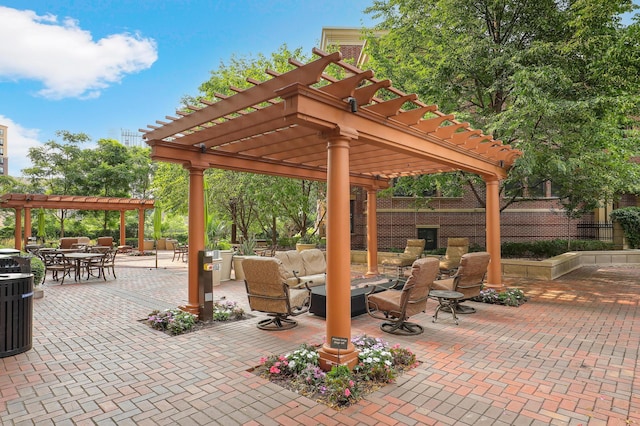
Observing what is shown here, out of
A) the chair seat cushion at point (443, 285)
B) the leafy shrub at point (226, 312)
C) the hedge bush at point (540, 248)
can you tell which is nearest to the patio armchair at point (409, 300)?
the chair seat cushion at point (443, 285)

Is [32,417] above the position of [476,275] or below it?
below

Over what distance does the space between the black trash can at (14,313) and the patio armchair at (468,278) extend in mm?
6332

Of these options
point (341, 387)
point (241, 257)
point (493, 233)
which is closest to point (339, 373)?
point (341, 387)

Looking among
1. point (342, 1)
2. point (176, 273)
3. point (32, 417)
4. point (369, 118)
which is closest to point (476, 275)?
point (369, 118)

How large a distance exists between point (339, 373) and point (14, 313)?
13.7ft

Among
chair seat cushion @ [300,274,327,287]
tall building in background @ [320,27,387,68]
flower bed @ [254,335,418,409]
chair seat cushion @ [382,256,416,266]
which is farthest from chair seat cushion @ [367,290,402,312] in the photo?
tall building in background @ [320,27,387,68]

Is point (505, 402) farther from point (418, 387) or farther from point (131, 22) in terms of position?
point (131, 22)

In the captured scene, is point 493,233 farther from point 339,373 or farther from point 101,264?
point 101,264

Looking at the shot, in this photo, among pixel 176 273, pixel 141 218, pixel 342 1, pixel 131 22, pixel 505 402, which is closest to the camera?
pixel 505 402

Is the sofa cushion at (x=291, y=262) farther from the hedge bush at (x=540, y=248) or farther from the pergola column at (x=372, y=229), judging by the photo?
the hedge bush at (x=540, y=248)

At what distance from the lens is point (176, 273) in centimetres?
1266

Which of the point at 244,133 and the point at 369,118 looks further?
the point at 244,133

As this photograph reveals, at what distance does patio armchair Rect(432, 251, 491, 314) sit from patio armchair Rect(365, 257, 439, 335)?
111cm

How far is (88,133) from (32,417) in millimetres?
26797
